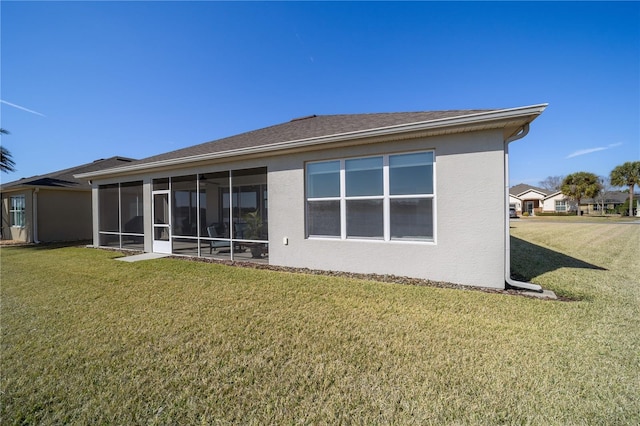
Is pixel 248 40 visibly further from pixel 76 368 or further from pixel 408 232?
pixel 76 368

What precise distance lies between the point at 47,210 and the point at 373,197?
18.9 metres

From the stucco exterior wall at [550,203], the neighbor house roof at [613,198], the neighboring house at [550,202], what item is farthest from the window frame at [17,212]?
the neighbor house roof at [613,198]

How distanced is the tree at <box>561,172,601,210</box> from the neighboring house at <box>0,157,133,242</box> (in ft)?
198

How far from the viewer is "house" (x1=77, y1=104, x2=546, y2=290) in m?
5.38

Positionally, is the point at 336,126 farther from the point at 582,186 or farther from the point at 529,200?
the point at 529,200

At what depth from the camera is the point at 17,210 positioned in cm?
1617

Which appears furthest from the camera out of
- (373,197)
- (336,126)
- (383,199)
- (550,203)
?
(550,203)

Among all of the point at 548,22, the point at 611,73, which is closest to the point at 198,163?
the point at 548,22

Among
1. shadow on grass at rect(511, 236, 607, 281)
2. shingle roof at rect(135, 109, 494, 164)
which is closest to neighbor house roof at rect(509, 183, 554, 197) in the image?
shadow on grass at rect(511, 236, 607, 281)

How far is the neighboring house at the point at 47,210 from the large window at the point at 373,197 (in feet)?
48.7

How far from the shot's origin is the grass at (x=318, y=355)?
221 cm

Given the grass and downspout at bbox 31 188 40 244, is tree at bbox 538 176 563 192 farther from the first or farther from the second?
downspout at bbox 31 188 40 244

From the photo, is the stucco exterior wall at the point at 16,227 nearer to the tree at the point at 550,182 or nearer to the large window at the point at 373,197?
the large window at the point at 373,197

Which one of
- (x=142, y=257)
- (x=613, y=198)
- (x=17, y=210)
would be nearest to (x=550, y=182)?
(x=613, y=198)
